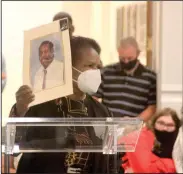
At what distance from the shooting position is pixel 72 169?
92 cm

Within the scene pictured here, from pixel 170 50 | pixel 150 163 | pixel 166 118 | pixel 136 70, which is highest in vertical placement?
pixel 170 50

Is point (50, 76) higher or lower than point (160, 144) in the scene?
higher

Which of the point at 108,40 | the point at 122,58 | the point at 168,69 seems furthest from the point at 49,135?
the point at 108,40

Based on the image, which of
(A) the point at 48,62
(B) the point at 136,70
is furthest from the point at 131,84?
(A) the point at 48,62

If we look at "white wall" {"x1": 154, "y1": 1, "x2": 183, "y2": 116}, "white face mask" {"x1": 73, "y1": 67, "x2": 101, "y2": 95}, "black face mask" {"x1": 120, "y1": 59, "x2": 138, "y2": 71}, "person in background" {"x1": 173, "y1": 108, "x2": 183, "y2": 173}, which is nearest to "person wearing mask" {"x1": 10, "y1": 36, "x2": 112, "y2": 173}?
"white face mask" {"x1": 73, "y1": 67, "x2": 101, "y2": 95}

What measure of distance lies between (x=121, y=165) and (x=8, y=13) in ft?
1.51

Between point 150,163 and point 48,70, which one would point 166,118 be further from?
point 48,70

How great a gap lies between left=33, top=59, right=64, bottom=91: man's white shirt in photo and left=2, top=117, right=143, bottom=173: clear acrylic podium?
3.1 inches

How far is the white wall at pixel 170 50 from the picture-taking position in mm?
2295

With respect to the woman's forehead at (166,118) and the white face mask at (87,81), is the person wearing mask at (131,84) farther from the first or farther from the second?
the white face mask at (87,81)

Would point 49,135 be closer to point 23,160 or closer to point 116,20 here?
point 23,160

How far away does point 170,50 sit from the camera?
232 centimetres

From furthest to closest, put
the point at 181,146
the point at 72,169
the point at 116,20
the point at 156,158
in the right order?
the point at 116,20
the point at 156,158
the point at 181,146
the point at 72,169

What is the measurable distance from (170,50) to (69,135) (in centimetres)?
151
